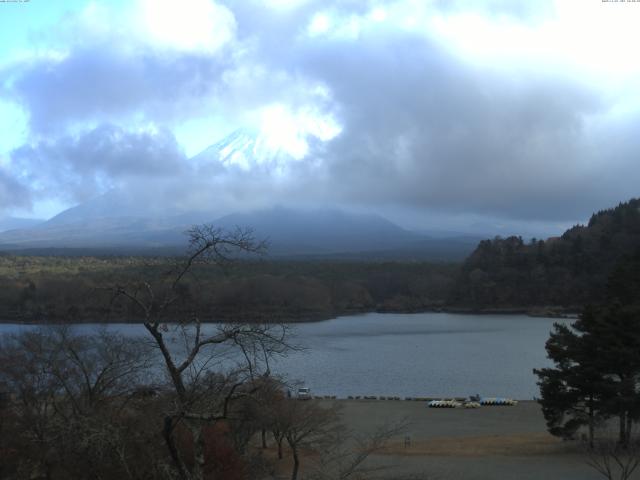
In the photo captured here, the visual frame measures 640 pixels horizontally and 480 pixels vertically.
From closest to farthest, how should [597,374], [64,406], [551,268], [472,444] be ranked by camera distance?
[64,406]
[597,374]
[472,444]
[551,268]

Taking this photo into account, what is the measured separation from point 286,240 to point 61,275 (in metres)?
110

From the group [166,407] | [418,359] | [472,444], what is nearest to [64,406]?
[166,407]

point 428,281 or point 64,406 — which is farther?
point 428,281

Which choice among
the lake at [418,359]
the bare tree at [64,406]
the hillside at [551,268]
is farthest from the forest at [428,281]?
the bare tree at [64,406]

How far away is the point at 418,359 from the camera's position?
32688 millimetres

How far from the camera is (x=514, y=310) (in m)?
64.4

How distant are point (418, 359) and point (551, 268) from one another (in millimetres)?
36567

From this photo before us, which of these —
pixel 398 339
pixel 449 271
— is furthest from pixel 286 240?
pixel 398 339

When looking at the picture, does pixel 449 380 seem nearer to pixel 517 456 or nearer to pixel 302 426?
pixel 517 456

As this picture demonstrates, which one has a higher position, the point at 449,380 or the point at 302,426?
the point at 302,426

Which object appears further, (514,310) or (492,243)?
(492,243)

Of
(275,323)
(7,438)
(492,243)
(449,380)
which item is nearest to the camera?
(275,323)

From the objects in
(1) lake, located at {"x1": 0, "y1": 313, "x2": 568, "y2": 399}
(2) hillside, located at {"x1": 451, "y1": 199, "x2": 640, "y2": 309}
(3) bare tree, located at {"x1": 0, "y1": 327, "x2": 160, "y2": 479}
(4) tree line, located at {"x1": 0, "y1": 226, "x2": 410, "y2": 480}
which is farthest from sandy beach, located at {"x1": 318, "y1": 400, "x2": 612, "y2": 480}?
(2) hillside, located at {"x1": 451, "y1": 199, "x2": 640, "y2": 309}

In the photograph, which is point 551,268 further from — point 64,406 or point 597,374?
point 64,406
